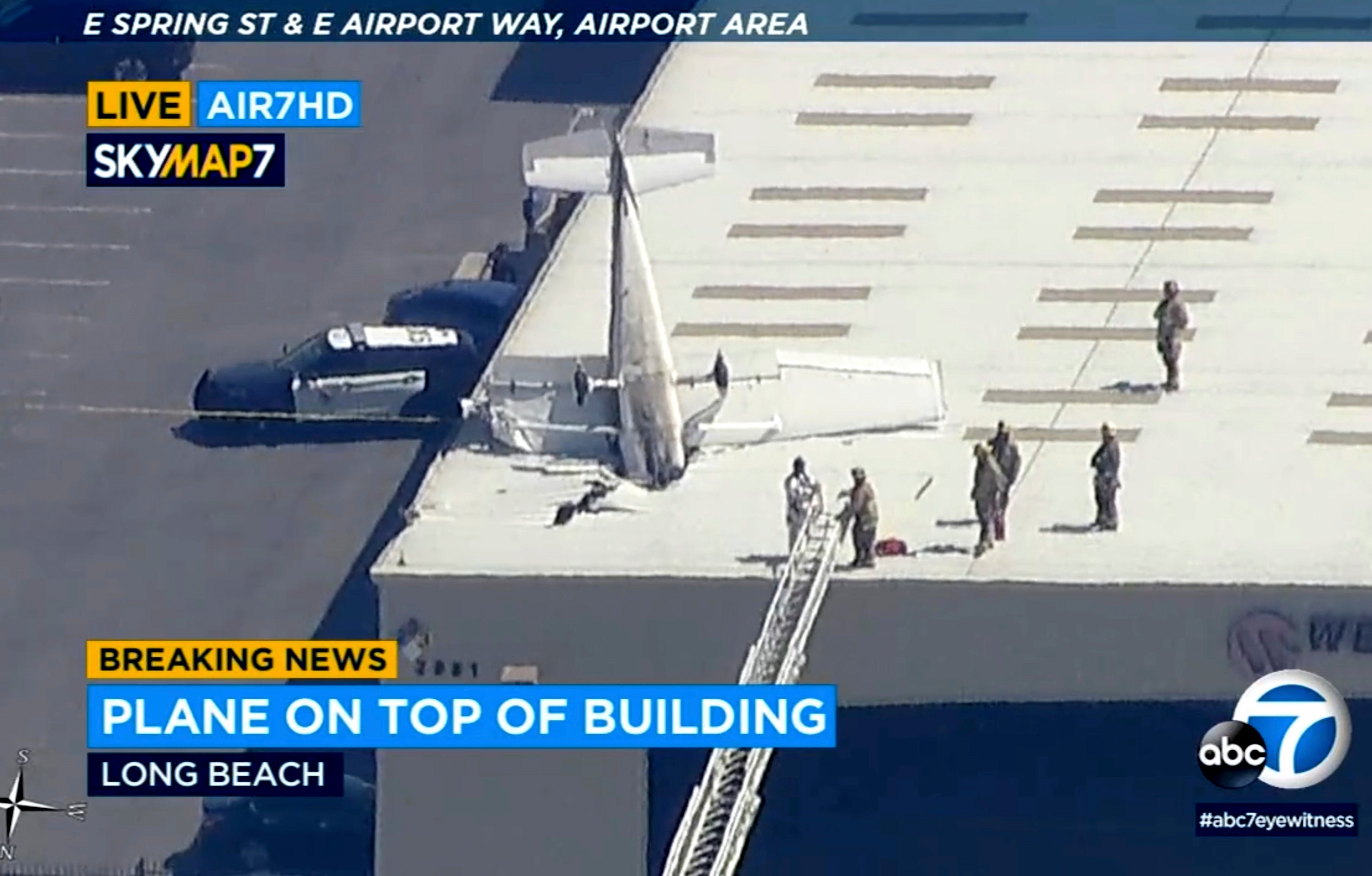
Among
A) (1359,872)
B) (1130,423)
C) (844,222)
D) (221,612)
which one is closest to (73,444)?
(221,612)

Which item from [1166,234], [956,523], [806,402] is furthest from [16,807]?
[1166,234]

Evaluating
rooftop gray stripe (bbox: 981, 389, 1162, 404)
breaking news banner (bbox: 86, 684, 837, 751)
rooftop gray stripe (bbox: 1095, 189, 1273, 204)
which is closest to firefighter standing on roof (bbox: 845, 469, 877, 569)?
breaking news banner (bbox: 86, 684, 837, 751)

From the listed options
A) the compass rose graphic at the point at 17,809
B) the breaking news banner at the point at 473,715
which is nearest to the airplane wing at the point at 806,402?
the breaking news banner at the point at 473,715

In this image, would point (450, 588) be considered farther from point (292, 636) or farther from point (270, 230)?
point (270, 230)

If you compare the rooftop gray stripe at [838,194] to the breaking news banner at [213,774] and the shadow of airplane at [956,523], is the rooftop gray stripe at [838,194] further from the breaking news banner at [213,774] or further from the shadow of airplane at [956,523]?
the breaking news banner at [213,774]

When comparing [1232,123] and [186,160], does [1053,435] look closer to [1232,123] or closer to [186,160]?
[1232,123]

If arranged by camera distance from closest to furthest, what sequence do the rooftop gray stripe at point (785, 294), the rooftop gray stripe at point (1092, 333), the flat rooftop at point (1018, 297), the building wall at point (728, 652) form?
the building wall at point (728, 652), the flat rooftop at point (1018, 297), the rooftop gray stripe at point (1092, 333), the rooftop gray stripe at point (785, 294)
